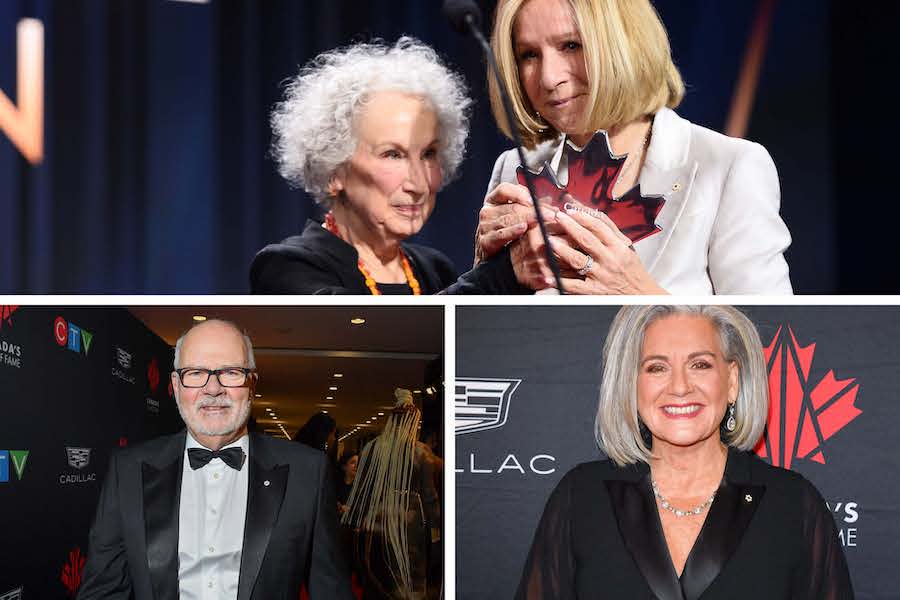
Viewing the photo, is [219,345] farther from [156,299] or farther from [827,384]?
[827,384]

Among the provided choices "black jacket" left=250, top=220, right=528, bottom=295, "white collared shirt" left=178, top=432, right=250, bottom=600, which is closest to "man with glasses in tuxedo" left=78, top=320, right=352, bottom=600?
"white collared shirt" left=178, top=432, right=250, bottom=600

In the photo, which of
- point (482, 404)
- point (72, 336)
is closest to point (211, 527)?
point (72, 336)

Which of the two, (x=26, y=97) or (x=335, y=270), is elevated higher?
(x=26, y=97)

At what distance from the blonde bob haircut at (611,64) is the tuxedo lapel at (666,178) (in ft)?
0.30

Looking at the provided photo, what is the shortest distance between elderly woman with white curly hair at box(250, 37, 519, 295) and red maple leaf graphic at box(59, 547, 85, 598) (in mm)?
885

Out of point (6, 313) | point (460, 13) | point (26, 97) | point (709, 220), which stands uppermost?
point (460, 13)

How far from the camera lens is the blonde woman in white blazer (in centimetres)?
284

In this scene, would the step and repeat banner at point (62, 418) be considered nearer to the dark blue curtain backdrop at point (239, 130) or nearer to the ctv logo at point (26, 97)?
the dark blue curtain backdrop at point (239, 130)

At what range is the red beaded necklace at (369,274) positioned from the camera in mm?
2922

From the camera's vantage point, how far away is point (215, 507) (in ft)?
8.10

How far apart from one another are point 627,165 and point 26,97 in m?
1.81

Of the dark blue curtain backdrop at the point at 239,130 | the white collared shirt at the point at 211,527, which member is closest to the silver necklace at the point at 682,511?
the dark blue curtain backdrop at the point at 239,130

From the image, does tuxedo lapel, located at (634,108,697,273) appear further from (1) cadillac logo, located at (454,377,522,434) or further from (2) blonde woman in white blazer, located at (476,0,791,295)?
(1) cadillac logo, located at (454,377,522,434)

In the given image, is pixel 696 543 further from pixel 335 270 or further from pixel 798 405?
pixel 335 270
